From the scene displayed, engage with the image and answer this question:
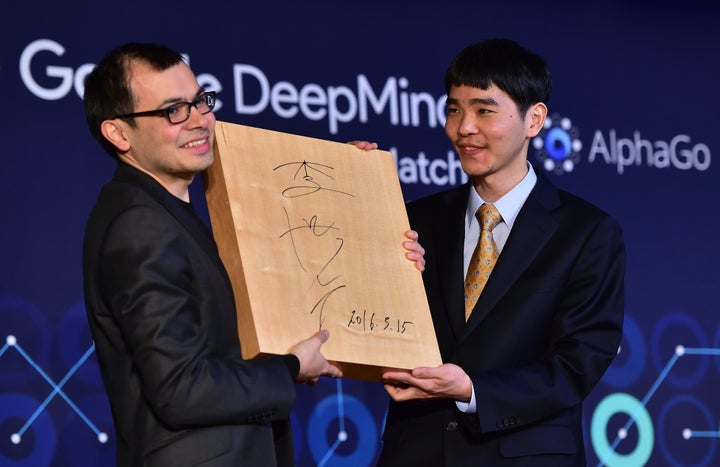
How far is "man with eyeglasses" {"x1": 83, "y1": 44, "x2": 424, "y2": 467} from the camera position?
6.22 ft

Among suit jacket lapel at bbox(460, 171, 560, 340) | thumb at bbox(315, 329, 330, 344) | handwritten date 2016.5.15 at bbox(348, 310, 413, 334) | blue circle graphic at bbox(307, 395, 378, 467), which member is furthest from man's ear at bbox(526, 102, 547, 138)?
blue circle graphic at bbox(307, 395, 378, 467)

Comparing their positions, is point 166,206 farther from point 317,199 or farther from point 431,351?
point 431,351

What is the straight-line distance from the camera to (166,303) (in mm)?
1895

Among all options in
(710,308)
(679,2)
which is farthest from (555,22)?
(710,308)

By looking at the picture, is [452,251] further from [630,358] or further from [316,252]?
[630,358]

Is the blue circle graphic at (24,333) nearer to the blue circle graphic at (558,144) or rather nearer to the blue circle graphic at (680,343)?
the blue circle graphic at (558,144)

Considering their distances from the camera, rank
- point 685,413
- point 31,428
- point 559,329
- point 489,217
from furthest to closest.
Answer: point 685,413 < point 31,428 < point 489,217 < point 559,329

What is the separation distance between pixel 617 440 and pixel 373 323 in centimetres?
247

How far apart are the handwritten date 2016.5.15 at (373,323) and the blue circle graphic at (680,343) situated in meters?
2.49

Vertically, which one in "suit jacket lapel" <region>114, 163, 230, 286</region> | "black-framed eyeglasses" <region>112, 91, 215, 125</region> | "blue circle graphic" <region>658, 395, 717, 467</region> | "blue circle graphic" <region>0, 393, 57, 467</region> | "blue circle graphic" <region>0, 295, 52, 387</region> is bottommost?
"blue circle graphic" <region>658, 395, 717, 467</region>

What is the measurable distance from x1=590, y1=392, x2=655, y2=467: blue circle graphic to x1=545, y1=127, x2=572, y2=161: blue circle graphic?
973 millimetres

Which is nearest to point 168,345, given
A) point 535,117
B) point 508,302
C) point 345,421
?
point 508,302

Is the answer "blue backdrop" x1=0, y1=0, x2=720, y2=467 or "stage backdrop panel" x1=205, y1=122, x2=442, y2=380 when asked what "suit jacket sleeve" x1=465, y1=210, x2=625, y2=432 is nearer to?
"stage backdrop panel" x1=205, y1=122, x2=442, y2=380

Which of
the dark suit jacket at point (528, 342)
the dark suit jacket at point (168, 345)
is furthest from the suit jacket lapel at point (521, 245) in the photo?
the dark suit jacket at point (168, 345)
